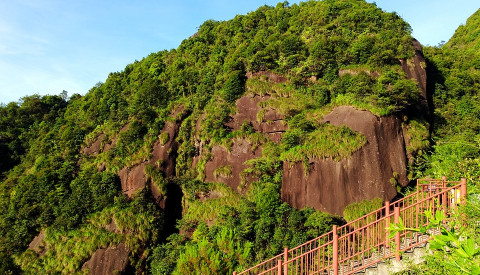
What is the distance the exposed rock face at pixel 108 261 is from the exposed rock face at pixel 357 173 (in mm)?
9113

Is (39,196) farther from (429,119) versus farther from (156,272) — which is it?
(429,119)

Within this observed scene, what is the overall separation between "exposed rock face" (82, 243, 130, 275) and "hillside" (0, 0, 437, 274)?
53 millimetres

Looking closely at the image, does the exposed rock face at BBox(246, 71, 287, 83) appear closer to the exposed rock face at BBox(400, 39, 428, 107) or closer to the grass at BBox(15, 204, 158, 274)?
the exposed rock face at BBox(400, 39, 428, 107)

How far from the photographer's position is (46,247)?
18.4 meters

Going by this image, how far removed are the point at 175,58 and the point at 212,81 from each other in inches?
283

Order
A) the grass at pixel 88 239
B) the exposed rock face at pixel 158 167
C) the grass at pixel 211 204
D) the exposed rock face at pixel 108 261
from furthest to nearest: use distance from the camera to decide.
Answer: the exposed rock face at pixel 158 167, the grass at pixel 211 204, the grass at pixel 88 239, the exposed rock face at pixel 108 261

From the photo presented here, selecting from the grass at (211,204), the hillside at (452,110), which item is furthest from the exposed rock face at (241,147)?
the hillside at (452,110)

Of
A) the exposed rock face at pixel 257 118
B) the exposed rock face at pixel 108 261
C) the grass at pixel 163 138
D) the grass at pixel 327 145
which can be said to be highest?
the exposed rock face at pixel 257 118

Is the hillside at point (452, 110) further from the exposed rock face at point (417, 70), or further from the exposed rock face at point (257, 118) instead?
the exposed rock face at point (257, 118)

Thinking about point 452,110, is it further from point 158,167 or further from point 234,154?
point 158,167

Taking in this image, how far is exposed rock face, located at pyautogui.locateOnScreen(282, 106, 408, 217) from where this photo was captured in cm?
1508

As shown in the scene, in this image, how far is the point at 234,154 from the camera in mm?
20016

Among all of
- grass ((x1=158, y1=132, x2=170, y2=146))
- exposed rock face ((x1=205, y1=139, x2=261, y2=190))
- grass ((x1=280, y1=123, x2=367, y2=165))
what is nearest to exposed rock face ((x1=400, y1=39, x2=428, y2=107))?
grass ((x1=280, y1=123, x2=367, y2=165))

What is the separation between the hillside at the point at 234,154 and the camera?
1557 cm
